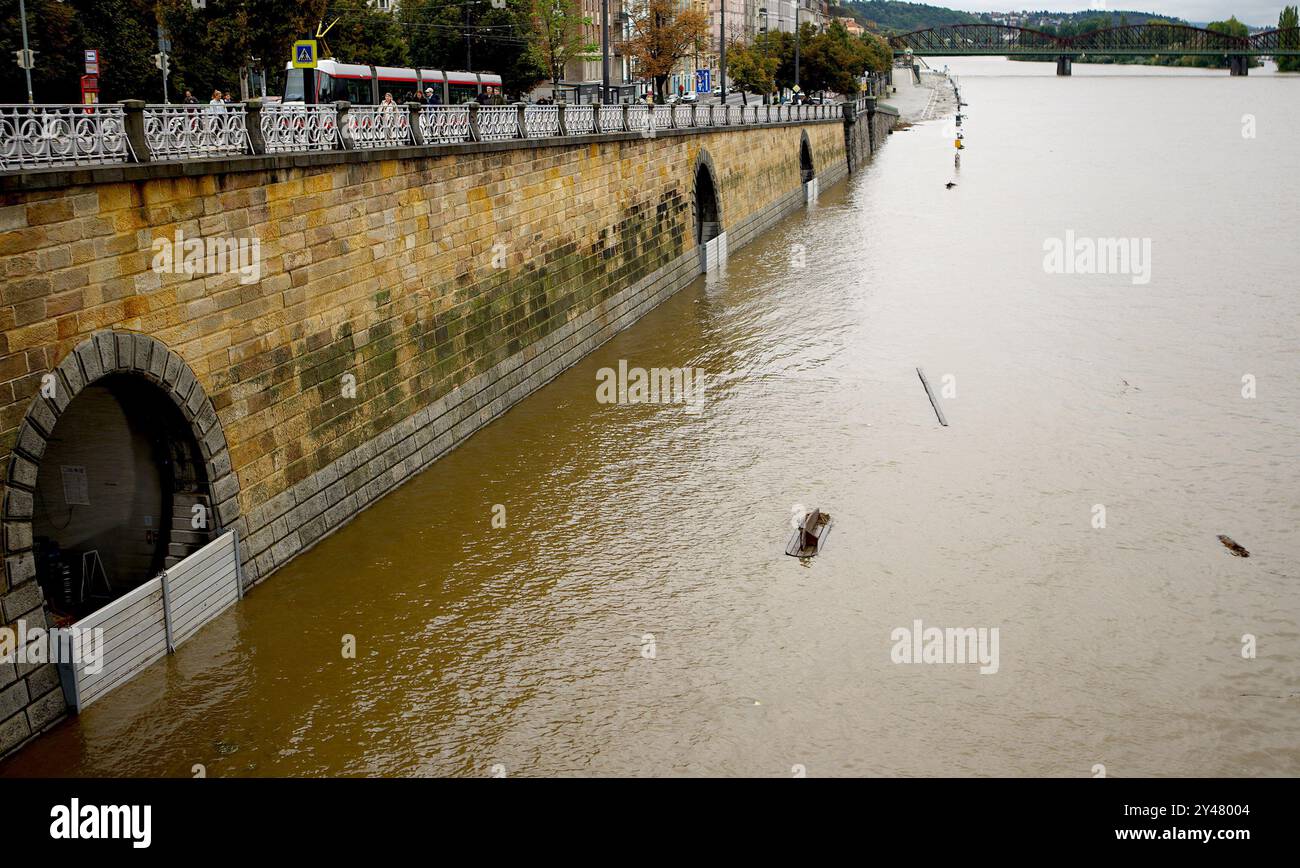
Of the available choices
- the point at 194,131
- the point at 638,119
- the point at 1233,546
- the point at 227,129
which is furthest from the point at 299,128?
the point at 638,119

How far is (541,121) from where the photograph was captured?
24188 mm

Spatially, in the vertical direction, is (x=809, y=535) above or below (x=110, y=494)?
below

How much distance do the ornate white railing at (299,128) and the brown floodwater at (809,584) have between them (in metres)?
4.86

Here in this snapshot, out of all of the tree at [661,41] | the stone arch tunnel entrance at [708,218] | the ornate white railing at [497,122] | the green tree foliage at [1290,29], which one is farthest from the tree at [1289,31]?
the ornate white railing at [497,122]

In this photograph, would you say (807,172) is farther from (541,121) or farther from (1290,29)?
(1290,29)

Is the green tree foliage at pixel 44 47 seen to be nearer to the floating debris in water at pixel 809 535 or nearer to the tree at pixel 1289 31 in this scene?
the floating debris in water at pixel 809 535

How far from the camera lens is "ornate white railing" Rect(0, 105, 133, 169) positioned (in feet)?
36.3

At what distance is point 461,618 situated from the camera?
1446 centimetres

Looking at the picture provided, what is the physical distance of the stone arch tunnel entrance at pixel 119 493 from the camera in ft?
44.0

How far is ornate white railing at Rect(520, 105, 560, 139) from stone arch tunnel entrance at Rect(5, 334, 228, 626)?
11.2m

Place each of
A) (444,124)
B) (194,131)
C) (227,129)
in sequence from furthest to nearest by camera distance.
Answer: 1. (444,124)
2. (227,129)
3. (194,131)

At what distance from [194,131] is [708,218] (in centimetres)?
2705

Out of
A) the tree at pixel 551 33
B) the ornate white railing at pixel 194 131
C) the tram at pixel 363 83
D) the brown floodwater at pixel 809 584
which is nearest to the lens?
the brown floodwater at pixel 809 584

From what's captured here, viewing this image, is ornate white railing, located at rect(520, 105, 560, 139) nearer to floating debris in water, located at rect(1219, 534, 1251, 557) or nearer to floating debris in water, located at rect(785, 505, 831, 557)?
floating debris in water, located at rect(785, 505, 831, 557)
